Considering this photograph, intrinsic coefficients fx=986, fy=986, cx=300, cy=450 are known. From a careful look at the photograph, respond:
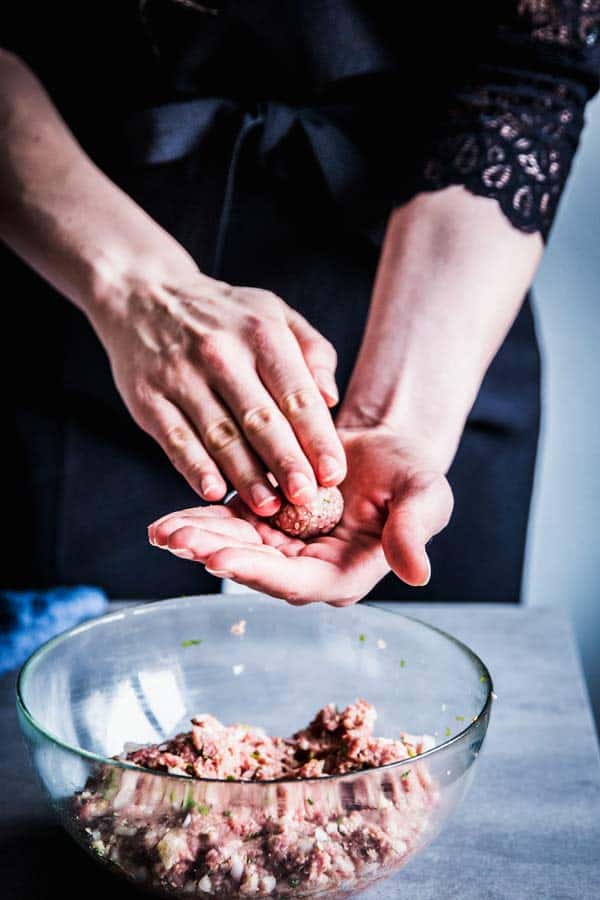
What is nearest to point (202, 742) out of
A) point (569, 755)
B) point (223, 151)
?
point (569, 755)

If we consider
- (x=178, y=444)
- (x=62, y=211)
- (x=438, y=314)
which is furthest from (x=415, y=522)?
(x=62, y=211)

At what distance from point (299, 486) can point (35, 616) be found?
288 millimetres

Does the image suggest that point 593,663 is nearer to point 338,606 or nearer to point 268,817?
point 338,606

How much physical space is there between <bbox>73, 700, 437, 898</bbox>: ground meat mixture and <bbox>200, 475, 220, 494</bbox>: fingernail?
0.19 metres

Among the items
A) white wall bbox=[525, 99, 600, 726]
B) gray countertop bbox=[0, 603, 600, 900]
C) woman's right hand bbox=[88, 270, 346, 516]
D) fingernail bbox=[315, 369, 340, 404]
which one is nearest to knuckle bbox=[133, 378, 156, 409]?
woman's right hand bbox=[88, 270, 346, 516]

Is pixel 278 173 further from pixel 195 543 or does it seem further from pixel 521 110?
pixel 195 543

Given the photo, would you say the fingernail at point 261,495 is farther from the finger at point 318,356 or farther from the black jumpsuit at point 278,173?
the black jumpsuit at point 278,173

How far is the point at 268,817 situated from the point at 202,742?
0.34 feet

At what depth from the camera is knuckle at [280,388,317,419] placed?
58 cm

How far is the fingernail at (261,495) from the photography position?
22.4 inches

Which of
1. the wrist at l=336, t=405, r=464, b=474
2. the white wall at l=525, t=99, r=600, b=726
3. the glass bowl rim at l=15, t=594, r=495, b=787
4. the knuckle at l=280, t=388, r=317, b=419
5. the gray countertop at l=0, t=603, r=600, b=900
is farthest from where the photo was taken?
the white wall at l=525, t=99, r=600, b=726

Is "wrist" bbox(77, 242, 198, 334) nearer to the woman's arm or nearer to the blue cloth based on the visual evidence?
the woman's arm

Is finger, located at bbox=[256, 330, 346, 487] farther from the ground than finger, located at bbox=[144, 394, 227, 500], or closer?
farther from the ground

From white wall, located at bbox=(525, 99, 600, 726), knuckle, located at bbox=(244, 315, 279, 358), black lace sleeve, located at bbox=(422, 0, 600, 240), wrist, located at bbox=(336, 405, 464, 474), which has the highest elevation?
black lace sleeve, located at bbox=(422, 0, 600, 240)
